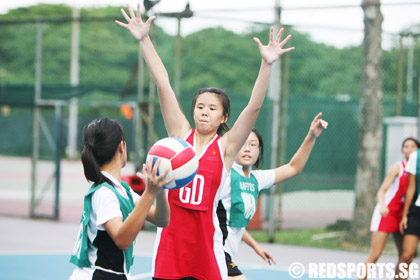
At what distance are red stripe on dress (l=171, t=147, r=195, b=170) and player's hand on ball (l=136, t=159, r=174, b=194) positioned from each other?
155mm

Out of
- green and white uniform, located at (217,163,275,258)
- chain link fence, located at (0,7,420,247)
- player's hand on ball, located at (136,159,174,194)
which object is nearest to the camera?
player's hand on ball, located at (136,159,174,194)

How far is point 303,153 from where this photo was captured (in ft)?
15.4

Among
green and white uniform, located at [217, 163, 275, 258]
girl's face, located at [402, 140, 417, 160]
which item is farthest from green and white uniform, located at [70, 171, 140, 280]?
girl's face, located at [402, 140, 417, 160]

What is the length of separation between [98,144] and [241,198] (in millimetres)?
1753

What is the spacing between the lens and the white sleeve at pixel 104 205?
3.09 metres

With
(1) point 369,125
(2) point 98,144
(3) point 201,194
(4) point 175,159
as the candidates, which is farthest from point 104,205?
(1) point 369,125

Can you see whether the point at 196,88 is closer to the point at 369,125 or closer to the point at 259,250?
the point at 369,125

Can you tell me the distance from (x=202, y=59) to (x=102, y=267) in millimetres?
31723

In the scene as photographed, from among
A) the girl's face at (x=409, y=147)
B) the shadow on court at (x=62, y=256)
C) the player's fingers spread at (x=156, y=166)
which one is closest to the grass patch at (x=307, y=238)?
the shadow on court at (x=62, y=256)

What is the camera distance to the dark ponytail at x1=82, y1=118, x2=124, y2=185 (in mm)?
3225

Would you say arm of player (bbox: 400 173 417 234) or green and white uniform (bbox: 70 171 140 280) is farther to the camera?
arm of player (bbox: 400 173 417 234)

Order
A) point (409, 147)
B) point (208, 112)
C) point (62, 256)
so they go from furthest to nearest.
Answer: point (62, 256)
point (409, 147)
point (208, 112)

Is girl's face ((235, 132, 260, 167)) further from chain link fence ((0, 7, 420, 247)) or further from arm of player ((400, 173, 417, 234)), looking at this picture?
chain link fence ((0, 7, 420, 247))

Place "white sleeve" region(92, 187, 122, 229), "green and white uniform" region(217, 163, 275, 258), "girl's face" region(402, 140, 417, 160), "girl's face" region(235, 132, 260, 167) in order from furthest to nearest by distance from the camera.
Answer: "girl's face" region(402, 140, 417, 160)
"girl's face" region(235, 132, 260, 167)
"green and white uniform" region(217, 163, 275, 258)
"white sleeve" region(92, 187, 122, 229)
